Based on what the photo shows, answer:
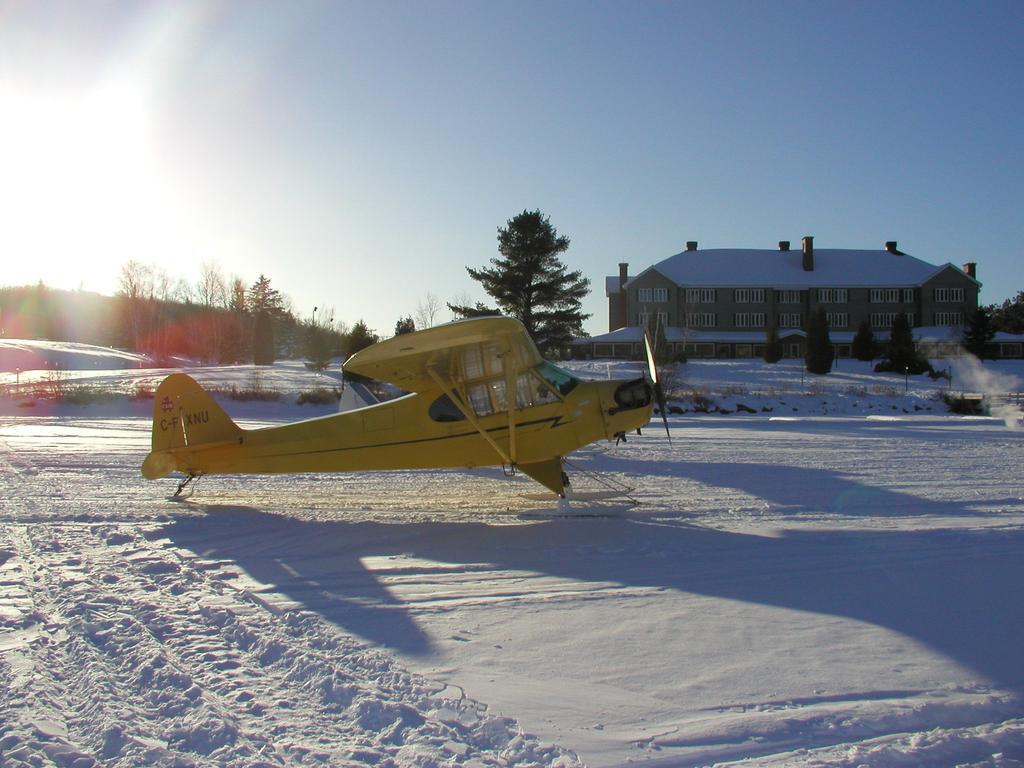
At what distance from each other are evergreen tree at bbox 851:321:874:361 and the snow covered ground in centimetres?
4477

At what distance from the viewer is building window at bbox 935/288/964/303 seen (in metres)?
64.6

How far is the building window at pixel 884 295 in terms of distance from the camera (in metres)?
64.2

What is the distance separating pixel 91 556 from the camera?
7.14 meters

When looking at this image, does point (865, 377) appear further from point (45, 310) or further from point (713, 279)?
point (45, 310)

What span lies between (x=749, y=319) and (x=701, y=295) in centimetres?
483

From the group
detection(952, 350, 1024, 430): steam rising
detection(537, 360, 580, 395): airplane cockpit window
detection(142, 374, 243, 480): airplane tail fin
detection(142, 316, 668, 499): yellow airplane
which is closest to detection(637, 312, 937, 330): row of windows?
detection(952, 350, 1024, 430): steam rising

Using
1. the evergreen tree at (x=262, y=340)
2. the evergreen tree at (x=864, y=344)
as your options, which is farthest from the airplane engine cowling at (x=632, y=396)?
the evergreen tree at (x=262, y=340)

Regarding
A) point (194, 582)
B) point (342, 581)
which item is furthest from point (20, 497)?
point (342, 581)

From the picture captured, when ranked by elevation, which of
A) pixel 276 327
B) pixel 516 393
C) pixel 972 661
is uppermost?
pixel 276 327

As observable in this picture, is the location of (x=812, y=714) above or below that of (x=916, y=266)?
below

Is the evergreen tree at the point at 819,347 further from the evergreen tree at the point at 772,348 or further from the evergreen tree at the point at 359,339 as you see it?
the evergreen tree at the point at 359,339

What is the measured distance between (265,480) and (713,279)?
56.6 m

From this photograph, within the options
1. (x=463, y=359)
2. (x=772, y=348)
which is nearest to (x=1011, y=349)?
(x=772, y=348)

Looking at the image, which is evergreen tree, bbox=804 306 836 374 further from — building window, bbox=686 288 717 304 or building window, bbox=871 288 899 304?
building window, bbox=871 288 899 304
